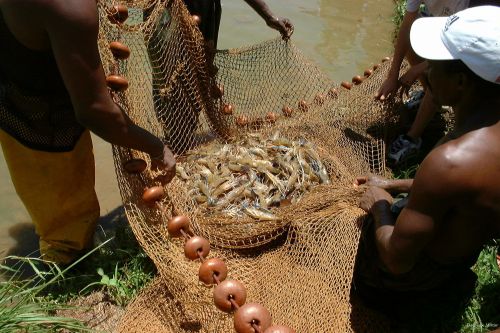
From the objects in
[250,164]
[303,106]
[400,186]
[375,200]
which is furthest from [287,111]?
[375,200]

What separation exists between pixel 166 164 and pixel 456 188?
173 cm

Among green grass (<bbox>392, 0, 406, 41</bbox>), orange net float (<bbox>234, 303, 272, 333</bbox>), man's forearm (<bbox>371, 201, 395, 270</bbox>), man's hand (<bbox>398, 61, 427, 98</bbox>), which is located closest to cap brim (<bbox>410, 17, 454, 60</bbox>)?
man's forearm (<bbox>371, 201, 395, 270</bbox>)

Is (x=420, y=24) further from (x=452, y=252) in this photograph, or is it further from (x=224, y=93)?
(x=224, y=93)

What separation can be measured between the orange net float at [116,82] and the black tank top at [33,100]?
279 mm

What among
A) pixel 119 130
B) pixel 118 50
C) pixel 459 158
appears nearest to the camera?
pixel 459 158

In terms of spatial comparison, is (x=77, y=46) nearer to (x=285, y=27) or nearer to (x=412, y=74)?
(x=285, y=27)

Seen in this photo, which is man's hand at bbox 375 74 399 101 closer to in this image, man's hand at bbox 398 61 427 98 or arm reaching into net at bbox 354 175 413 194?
man's hand at bbox 398 61 427 98

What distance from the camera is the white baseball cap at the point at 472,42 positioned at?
6.32 feet

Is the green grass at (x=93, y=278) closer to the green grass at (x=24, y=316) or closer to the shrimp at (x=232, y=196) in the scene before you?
the green grass at (x=24, y=316)

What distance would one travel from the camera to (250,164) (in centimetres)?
396

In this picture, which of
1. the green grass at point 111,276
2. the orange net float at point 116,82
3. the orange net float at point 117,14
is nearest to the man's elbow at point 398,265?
the green grass at point 111,276

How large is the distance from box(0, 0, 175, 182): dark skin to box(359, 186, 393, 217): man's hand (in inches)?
59.2

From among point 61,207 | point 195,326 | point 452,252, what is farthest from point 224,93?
point 452,252

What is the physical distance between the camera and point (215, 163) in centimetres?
404
